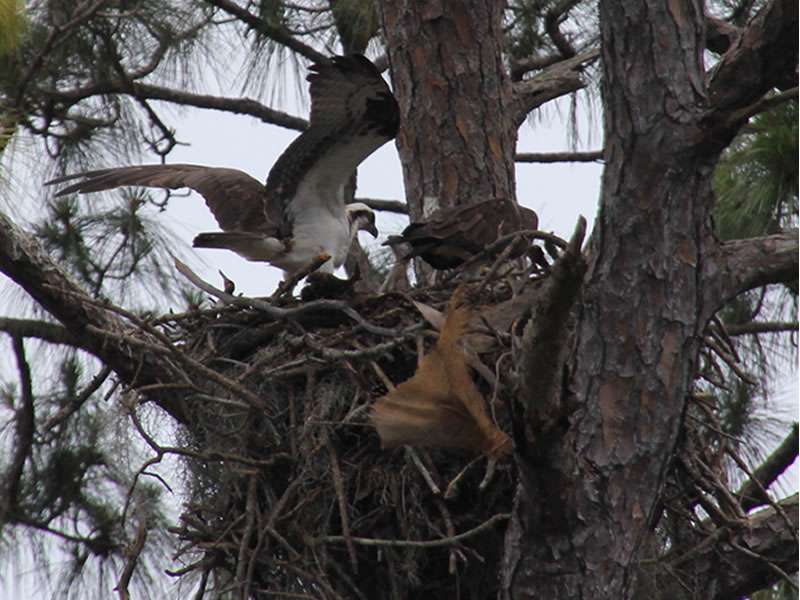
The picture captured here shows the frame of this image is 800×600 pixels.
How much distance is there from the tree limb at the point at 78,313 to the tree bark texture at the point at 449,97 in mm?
1276

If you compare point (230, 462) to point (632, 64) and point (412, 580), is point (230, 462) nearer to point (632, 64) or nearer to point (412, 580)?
point (412, 580)

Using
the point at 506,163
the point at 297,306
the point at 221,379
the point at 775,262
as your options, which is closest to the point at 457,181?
the point at 506,163

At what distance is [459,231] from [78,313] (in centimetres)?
117

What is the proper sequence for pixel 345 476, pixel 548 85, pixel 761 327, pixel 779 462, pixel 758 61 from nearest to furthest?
pixel 758 61, pixel 345 476, pixel 779 462, pixel 548 85, pixel 761 327

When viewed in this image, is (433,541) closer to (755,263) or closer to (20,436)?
(755,263)

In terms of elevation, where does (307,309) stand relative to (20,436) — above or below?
above

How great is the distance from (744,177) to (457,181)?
1.33 metres

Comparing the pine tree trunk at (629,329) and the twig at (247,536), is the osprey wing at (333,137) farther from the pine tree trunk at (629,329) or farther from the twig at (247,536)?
the pine tree trunk at (629,329)

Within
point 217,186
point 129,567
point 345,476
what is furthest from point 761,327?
point 129,567

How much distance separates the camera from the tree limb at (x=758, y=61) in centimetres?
294

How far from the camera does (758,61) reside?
2980mm

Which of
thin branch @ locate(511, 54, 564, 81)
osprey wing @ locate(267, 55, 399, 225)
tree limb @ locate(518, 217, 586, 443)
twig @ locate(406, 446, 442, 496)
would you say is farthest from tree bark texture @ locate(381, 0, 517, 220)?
tree limb @ locate(518, 217, 586, 443)

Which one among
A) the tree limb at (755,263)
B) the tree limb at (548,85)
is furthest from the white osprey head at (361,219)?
the tree limb at (755,263)

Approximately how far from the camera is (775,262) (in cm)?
330
